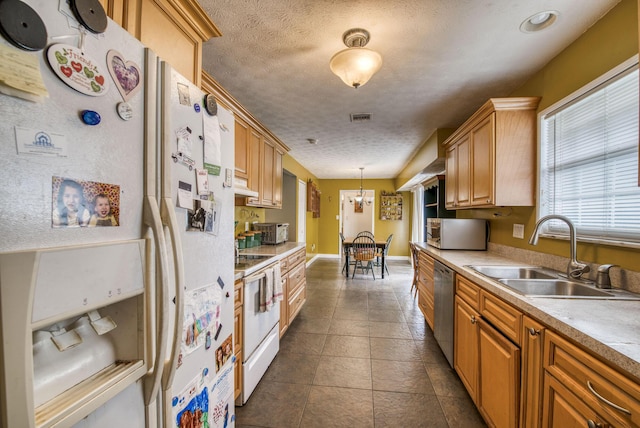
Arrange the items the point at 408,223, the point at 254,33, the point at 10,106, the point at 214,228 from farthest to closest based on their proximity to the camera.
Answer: the point at 408,223
the point at 254,33
the point at 214,228
the point at 10,106

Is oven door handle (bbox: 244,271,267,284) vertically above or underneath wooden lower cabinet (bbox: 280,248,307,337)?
above

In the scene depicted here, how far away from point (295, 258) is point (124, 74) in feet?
8.52

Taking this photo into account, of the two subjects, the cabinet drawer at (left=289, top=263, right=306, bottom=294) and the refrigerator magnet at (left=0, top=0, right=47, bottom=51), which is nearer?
the refrigerator magnet at (left=0, top=0, right=47, bottom=51)

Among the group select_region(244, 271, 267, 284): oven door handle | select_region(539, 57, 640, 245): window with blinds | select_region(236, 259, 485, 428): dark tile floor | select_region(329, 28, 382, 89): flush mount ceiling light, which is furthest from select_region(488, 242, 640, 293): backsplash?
select_region(244, 271, 267, 284): oven door handle

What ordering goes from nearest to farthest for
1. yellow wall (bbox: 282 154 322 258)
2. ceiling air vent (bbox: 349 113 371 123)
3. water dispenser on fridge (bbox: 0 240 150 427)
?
water dispenser on fridge (bbox: 0 240 150 427) < ceiling air vent (bbox: 349 113 371 123) < yellow wall (bbox: 282 154 322 258)

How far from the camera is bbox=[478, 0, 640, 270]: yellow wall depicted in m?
1.42

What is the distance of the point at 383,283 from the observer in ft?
16.9

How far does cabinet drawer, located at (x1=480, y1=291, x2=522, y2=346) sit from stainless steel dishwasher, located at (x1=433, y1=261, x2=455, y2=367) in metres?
0.52

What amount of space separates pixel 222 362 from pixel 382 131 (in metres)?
3.27

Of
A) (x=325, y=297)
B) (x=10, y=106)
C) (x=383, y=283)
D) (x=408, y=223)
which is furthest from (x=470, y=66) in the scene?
(x=408, y=223)

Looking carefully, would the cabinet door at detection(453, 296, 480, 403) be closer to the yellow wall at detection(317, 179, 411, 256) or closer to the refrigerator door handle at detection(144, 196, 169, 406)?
the refrigerator door handle at detection(144, 196, 169, 406)

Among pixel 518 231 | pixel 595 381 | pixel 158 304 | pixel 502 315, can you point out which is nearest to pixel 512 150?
pixel 518 231

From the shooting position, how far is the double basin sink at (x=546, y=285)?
1.33 metres

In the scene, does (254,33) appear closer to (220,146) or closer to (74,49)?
(220,146)
